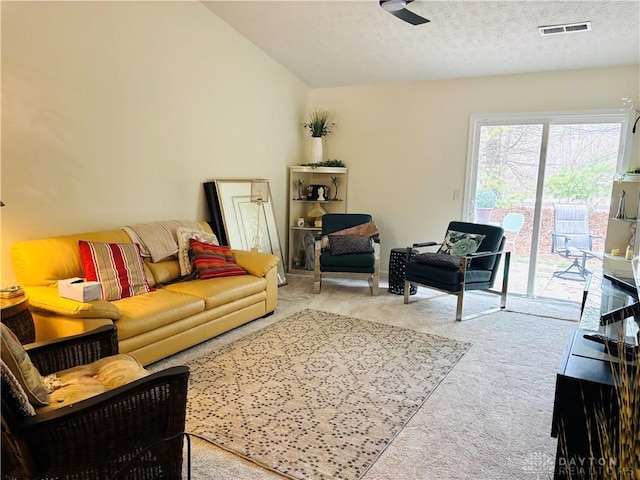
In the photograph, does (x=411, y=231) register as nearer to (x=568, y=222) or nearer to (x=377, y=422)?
(x=568, y=222)

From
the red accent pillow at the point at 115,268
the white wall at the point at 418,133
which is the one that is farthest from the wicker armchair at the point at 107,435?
the white wall at the point at 418,133

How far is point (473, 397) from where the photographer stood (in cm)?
271

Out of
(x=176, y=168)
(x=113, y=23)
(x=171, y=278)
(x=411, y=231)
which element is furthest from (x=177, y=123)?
(x=411, y=231)

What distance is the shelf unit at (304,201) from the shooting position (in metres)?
6.18

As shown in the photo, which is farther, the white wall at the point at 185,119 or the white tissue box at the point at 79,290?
the white wall at the point at 185,119

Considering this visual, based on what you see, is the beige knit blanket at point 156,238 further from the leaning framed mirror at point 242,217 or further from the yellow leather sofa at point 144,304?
the leaning framed mirror at point 242,217

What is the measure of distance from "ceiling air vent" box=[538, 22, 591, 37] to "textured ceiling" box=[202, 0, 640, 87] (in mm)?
54

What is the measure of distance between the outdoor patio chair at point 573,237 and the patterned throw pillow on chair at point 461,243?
106cm

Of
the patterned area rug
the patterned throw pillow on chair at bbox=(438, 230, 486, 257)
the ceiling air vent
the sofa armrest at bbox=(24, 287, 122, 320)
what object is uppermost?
the ceiling air vent

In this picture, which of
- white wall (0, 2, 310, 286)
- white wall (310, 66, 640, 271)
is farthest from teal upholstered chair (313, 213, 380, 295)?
white wall (0, 2, 310, 286)

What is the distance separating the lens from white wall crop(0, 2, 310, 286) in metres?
3.02

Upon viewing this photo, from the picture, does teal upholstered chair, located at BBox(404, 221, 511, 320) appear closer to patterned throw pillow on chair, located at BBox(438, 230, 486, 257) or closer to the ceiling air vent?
patterned throw pillow on chair, located at BBox(438, 230, 486, 257)

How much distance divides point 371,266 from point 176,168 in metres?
2.40

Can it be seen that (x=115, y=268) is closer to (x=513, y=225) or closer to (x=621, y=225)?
(x=513, y=225)
